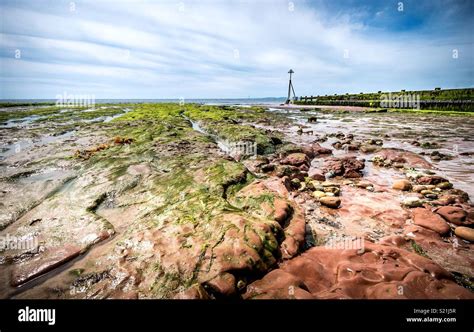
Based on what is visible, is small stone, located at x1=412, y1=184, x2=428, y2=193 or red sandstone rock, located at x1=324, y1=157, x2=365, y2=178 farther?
red sandstone rock, located at x1=324, y1=157, x2=365, y2=178

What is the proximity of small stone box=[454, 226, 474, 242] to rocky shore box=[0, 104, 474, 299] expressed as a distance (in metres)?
0.02

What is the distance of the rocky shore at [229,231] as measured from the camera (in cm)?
337

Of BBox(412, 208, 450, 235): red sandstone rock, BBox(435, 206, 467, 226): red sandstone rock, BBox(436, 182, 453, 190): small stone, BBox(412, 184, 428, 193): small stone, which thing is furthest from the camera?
BBox(436, 182, 453, 190): small stone

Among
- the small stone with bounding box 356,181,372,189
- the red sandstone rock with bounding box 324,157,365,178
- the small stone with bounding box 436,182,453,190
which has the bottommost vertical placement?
the small stone with bounding box 356,181,372,189

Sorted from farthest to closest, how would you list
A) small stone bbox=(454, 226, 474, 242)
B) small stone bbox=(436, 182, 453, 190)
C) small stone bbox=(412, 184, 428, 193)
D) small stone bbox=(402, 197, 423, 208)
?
small stone bbox=(436, 182, 453, 190) → small stone bbox=(412, 184, 428, 193) → small stone bbox=(402, 197, 423, 208) → small stone bbox=(454, 226, 474, 242)

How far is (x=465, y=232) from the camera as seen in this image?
4637mm

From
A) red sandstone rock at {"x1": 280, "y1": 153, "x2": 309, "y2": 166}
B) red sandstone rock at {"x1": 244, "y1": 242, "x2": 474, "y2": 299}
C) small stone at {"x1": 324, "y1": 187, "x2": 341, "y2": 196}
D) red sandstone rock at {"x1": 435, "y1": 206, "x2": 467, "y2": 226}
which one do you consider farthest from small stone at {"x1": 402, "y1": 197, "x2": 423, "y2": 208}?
red sandstone rock at {"x1": 280, "y1": 153, "x2": 309, "y2": 166}

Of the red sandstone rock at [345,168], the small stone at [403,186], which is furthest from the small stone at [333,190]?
the red sandstone rock at [345,168]

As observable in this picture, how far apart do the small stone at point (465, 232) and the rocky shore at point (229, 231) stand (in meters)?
0.02

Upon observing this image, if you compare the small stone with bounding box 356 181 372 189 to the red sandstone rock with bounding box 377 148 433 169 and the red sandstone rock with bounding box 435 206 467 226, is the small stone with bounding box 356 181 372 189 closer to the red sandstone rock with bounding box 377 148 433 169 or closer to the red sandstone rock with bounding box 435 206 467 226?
the red sandstone rock with bounding box 435 206 467 226

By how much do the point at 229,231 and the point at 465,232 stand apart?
15.3 ft

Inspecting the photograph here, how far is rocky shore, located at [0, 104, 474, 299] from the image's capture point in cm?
337
